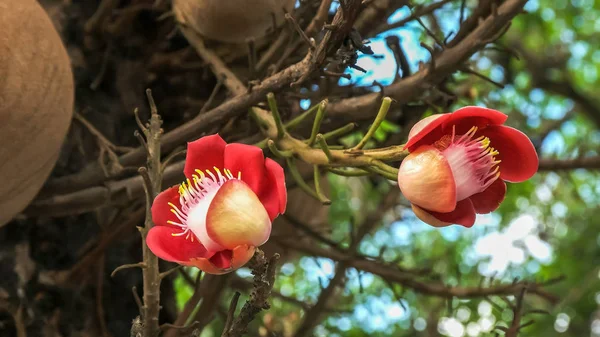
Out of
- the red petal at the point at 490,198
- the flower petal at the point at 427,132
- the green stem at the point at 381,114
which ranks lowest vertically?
the red petal at the point at 490,198

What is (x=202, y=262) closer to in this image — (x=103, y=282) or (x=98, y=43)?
(x=103, y=282)

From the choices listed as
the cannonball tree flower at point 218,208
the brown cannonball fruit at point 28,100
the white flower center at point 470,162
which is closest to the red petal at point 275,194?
the cannonball tree flower at point 218,208

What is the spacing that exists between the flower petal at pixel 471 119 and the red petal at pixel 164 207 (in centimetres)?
21

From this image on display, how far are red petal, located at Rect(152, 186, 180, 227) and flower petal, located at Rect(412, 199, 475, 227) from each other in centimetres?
18

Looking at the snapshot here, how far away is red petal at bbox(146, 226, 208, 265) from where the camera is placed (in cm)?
47

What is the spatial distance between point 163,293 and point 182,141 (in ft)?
1.32

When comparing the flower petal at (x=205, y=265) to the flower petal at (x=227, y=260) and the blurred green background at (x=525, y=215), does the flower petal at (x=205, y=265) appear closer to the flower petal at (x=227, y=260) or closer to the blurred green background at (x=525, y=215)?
the flower petal at (x=227, y=260)

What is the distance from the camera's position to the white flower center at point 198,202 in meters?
0.46

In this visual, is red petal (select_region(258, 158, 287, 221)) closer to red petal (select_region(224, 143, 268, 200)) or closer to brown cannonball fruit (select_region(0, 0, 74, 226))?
red petal (select_region(224, 143, 268, 200))

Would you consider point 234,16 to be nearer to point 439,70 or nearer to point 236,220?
point 439,70

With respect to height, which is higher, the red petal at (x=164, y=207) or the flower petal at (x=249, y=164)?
the flower petal at (x=249, y=164)

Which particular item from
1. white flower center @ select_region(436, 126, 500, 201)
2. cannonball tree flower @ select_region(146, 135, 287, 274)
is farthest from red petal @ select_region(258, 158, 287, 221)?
white flower center @ select_region(436, 126, 500, 201)

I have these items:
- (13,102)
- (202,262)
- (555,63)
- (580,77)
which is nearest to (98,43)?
(13,102)

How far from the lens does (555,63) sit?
219 cm
